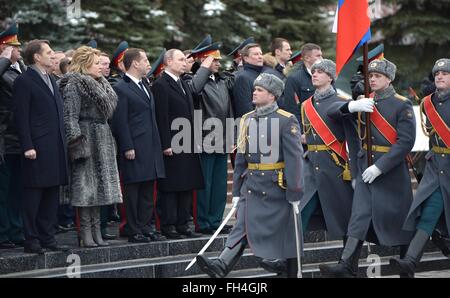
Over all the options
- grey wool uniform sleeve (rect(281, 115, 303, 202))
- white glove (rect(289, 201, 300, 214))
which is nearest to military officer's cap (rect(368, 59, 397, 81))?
grey wool uniform sleeve (rect(281, 115, 303, 202))

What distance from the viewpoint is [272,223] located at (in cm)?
1171

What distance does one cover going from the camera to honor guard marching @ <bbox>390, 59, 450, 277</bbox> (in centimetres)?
1206

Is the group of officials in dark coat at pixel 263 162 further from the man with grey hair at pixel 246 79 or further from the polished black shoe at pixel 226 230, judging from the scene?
the man with grey hair at pixel 246 79

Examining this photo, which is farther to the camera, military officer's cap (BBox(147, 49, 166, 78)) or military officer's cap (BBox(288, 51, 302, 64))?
military officer's cap (BBox(288, 51, 302, 64))

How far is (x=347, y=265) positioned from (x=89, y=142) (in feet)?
10.2

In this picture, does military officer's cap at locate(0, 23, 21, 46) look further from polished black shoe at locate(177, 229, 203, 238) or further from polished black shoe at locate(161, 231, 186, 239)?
polished black shoe at locate(177, 229, 203, 238)

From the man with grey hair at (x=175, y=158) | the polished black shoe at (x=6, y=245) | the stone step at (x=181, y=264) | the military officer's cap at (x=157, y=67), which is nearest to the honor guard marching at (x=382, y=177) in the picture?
the stone step at (x=181, y=264)

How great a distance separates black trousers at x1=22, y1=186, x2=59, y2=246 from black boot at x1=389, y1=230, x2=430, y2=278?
3.55m

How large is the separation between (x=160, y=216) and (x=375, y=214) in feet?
9.50

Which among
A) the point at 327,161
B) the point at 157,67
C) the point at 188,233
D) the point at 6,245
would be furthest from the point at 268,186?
the point at 157,67

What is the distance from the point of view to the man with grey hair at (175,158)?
13.9 metres

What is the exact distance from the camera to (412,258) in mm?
11953

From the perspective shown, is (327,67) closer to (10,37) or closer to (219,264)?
(219,264)

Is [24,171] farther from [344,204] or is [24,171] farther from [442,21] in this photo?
[442,21]
